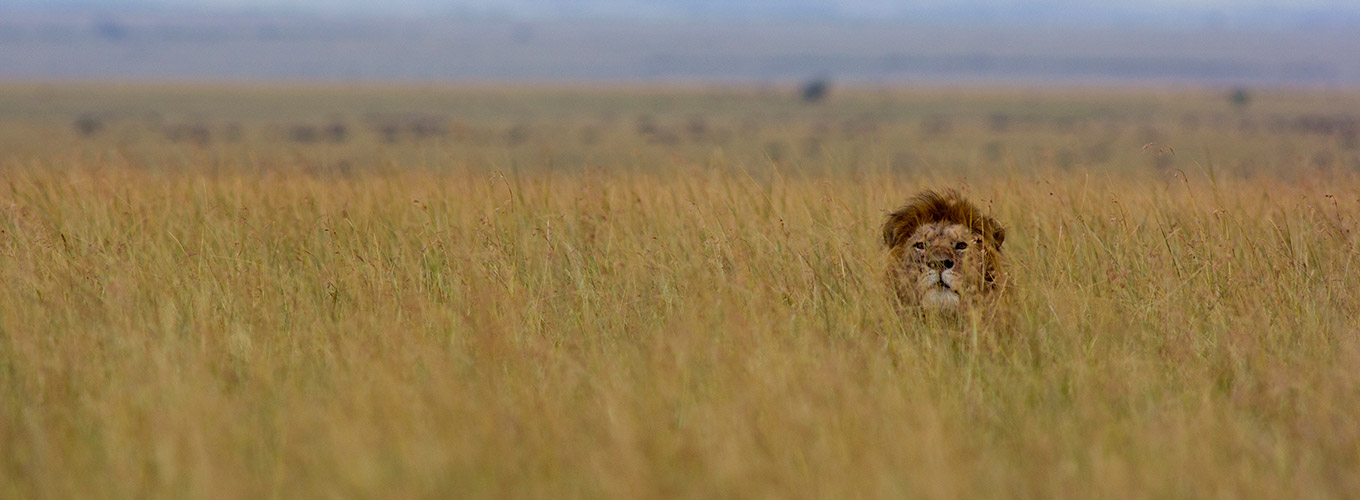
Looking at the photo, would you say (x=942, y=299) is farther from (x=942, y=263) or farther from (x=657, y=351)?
(x=657, y=351)

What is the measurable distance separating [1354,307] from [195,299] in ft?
13.6

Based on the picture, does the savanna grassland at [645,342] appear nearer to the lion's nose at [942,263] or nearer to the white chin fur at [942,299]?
the white chin fur at [942,299]

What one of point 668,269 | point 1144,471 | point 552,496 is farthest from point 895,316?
point 552,496

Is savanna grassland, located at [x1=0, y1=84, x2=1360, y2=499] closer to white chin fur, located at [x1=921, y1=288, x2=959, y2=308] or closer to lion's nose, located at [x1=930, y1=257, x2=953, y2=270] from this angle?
white chin fur, located at [x1=921, y1=288, x2=959, y2=308]

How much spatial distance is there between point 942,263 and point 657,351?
125 centimetres

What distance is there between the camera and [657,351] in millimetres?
3797

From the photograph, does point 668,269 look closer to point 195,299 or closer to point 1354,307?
point 195,299

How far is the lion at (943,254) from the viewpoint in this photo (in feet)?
14.8

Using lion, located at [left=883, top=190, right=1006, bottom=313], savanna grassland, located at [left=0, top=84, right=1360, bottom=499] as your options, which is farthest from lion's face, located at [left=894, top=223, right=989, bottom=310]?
savanna grassland, located at [left=0, top=84, right=1360, bottom=499]

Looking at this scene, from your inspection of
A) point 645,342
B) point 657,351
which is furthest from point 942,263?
point 657,351

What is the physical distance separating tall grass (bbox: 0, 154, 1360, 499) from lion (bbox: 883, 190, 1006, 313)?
0.39ft

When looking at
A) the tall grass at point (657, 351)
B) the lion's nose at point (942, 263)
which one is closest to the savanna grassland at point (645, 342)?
the tall grass at point (657, 351)

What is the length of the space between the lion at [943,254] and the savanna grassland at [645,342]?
109mm

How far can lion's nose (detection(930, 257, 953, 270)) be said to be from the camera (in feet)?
14.9
